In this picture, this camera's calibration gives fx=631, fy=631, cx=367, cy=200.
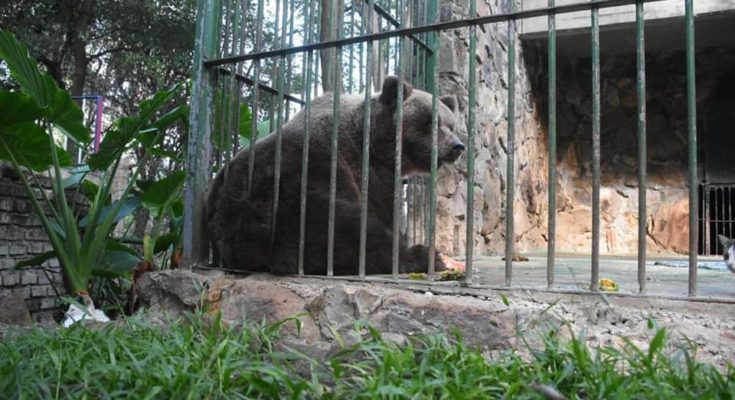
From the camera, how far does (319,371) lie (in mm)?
2182

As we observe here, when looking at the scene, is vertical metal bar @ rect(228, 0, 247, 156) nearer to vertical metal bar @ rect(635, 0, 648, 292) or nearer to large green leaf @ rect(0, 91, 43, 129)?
large green leaf @ rect(0, 91, 43, 129)

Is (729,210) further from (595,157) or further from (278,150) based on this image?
(278,150)

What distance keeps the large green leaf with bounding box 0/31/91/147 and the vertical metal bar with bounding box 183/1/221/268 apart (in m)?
1.31

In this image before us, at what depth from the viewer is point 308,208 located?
368 cm

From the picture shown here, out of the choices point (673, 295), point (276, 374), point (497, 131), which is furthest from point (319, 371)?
point (497, 131)

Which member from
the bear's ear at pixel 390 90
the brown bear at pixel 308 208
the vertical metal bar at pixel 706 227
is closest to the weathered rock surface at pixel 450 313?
the brown bear at pixel 308 208

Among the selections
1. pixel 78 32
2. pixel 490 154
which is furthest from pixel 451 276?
pixel 78 32

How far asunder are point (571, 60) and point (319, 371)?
1101cm

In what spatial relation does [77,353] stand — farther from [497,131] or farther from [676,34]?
[676,34]

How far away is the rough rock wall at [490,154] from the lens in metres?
6.27

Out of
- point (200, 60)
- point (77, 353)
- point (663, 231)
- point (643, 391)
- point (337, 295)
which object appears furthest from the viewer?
point (663, 231)

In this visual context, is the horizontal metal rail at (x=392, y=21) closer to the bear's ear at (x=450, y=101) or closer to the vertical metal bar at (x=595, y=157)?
the bear's ear at (x=450, y=101)

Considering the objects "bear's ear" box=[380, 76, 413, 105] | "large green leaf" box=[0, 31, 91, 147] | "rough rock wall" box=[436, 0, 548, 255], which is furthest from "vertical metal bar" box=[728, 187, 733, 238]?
"large green leaf" box=[0, 31, 91, 147]

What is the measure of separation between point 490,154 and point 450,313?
16.7 ft
